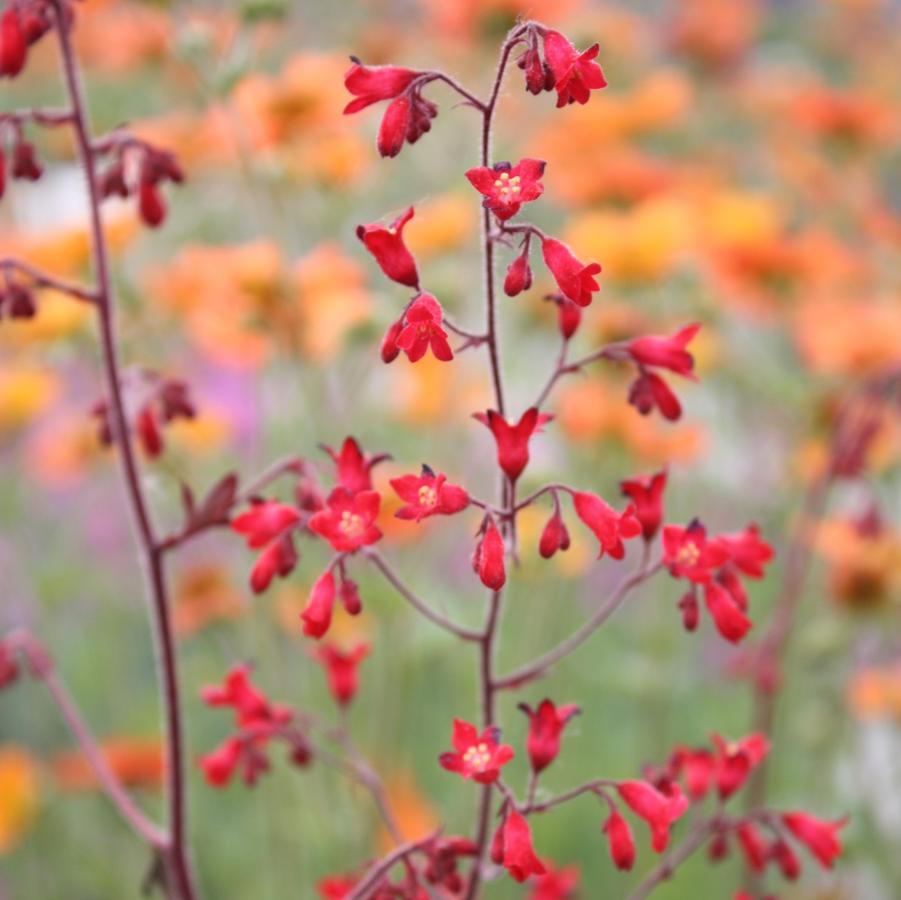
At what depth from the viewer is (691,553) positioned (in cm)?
93

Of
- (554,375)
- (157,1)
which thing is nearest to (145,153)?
(554,375)

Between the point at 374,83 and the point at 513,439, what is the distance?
0.71 feet

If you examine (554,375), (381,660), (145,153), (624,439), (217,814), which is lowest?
(217,814)

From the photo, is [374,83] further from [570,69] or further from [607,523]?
[607,523]

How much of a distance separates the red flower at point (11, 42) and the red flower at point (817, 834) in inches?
28.5

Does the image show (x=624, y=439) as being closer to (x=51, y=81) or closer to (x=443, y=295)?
(x=443, y=295)

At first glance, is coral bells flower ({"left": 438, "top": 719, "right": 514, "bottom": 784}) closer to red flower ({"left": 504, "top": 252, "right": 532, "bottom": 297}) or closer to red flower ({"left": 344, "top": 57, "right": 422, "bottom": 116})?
red flower ({"left": 504, "top": 252, "right": 532, "bottom": 297})

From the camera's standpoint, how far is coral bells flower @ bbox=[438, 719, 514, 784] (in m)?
0.82

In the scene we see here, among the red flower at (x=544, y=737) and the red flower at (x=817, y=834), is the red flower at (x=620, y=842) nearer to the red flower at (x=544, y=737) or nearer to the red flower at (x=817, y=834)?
the red flower at (x=544, y=737)

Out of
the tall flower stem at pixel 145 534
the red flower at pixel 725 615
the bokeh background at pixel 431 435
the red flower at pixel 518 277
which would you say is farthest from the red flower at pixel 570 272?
the bokeh background at pixel 431 435

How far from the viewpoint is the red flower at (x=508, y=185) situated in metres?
0.76

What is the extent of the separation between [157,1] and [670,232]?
0.87 m

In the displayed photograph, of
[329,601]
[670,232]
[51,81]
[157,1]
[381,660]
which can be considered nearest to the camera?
[329,601]

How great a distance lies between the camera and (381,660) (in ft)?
8.63
